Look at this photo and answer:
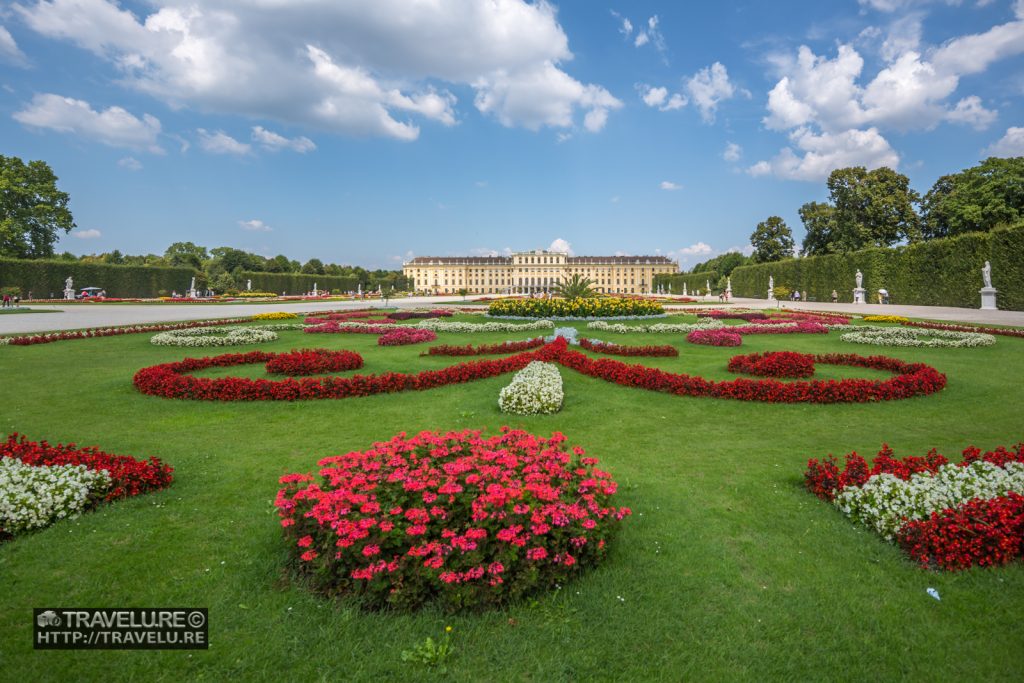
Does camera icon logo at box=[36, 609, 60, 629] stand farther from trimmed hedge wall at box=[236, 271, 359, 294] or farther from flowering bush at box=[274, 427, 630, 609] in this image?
trimmed hedge wall at box=[236, 271, 359, 294]

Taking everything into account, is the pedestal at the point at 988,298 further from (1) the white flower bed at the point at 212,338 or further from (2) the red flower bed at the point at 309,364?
(1) the white flower bed at the point at 212,338

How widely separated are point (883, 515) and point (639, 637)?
205 cm

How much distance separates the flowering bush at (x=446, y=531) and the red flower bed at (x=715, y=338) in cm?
1089

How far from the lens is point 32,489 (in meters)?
3.49

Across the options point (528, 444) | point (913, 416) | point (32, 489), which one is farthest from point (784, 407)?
point (32, 489)

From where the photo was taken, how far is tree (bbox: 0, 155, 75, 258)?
39.2 metres

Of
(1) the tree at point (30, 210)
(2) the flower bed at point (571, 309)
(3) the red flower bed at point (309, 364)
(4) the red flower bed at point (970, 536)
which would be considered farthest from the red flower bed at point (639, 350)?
(1) the tree at point (30, 210)

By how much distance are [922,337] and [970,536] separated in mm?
13321

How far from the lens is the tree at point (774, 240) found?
6125 cm

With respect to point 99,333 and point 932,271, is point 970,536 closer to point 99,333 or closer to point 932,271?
point 99,333

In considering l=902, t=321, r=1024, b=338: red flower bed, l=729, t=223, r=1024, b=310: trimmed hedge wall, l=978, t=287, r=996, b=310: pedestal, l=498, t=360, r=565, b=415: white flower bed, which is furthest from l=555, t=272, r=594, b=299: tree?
l=729, t=223, r=1024, b=310: trimmed hedge wall

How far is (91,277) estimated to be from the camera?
41625 millimetres

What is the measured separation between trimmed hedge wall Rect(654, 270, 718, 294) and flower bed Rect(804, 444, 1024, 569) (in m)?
68.8

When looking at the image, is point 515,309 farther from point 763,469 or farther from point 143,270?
point 143,270
